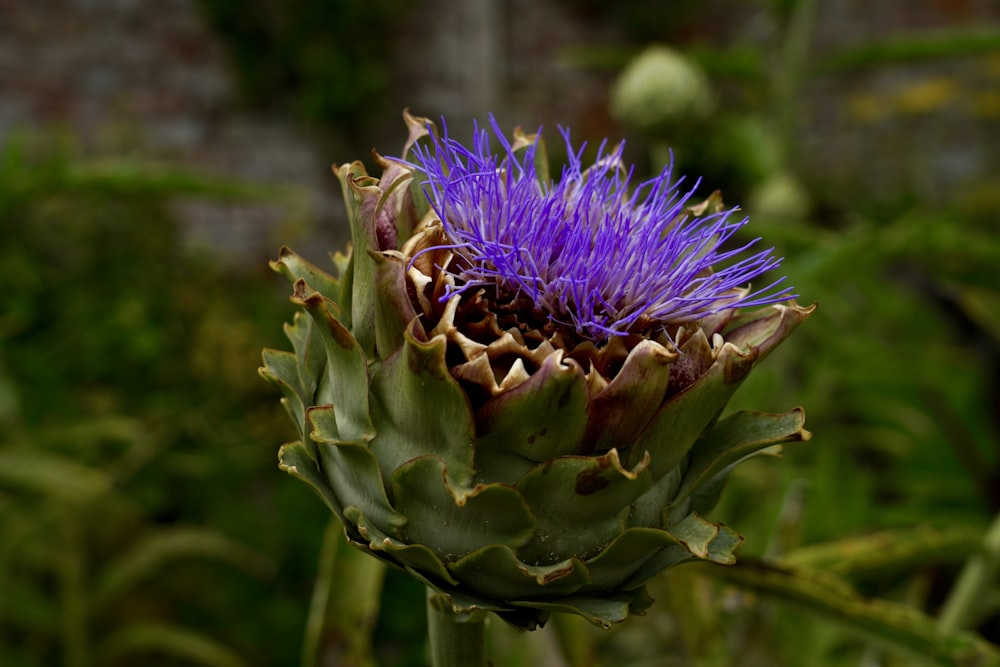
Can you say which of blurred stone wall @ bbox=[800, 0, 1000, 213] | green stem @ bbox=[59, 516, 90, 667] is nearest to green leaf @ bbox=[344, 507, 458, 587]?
green stem @ bbox=[59, 516, 90, 667]

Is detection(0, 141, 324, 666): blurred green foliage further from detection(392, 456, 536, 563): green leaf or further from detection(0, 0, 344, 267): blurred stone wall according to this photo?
detection(392, 456, 536, 563): green leaf

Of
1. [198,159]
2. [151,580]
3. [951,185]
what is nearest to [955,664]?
[151,580]

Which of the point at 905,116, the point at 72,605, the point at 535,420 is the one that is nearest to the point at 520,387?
the point at 535,420

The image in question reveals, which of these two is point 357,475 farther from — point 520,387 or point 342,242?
point 342,242

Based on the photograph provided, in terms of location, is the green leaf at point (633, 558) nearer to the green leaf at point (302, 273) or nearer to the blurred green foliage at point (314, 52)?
the green leaf at point (302, 273)

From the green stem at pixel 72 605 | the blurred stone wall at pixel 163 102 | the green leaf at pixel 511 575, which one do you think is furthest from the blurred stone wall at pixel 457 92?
the green leaf at pixel 511 575

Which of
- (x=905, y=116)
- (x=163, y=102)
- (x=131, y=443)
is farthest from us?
(x=905, y=116)

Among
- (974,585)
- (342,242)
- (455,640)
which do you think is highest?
(455,640)
